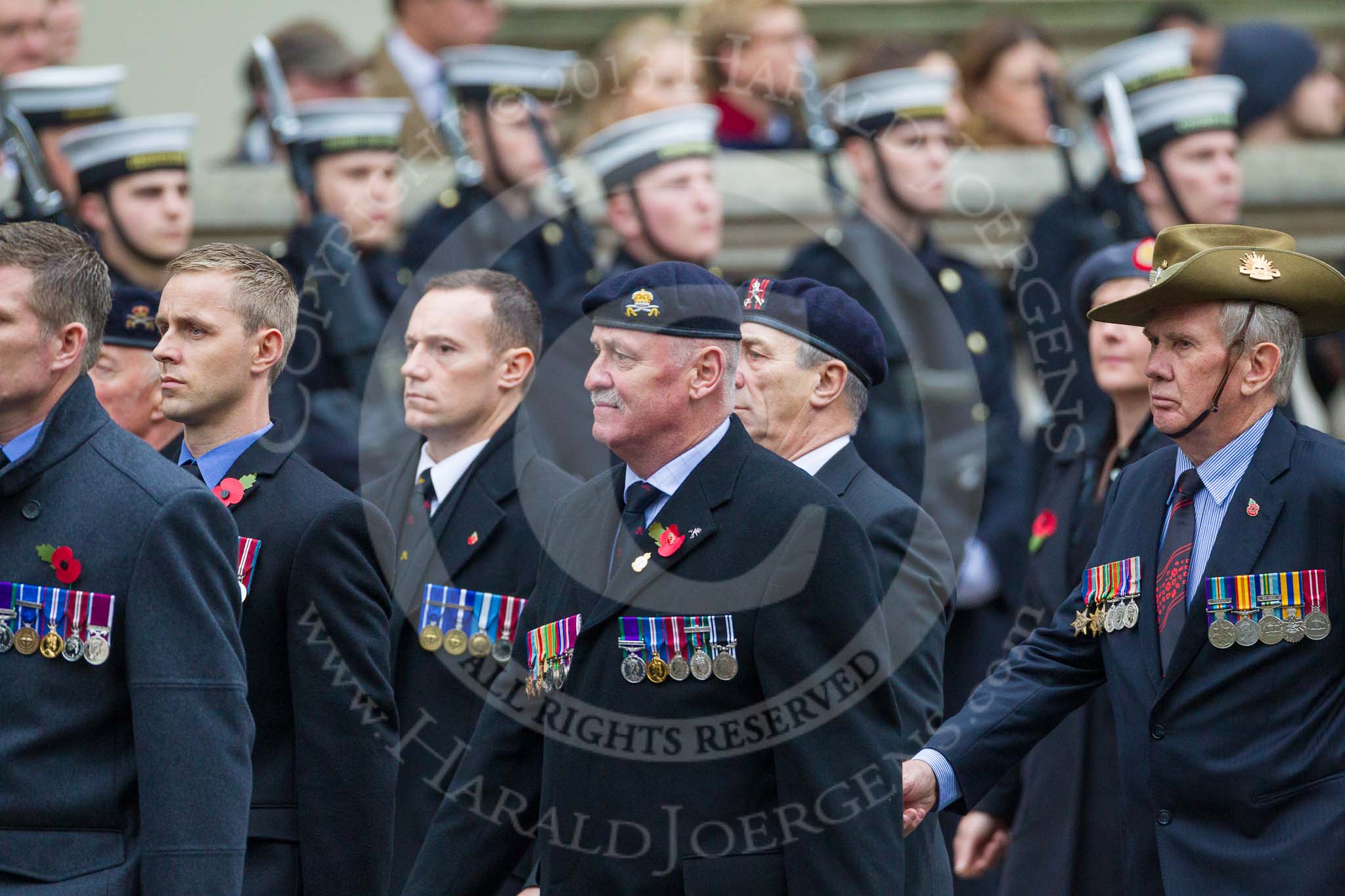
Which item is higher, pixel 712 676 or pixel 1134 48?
pixel 1134 48

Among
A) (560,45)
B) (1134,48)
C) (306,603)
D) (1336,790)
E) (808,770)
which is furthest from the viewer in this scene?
(560,45)

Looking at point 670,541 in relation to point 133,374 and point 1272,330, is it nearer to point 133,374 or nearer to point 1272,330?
point 1272,330

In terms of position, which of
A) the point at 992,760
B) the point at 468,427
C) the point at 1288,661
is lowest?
the point at 992,760

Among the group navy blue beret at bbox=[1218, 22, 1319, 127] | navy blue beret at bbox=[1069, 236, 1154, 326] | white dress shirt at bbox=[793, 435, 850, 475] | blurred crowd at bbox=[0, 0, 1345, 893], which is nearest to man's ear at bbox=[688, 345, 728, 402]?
white dress shirt at bbox=[793, 435, 850, 475]

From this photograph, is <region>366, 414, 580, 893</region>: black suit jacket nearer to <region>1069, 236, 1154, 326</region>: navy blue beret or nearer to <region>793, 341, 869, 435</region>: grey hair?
<region>793, 341, 869, 435</region>: grey hair

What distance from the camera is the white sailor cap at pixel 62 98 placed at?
8.16m

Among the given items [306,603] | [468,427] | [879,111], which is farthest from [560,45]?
[306,603]

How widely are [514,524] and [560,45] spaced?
661cm

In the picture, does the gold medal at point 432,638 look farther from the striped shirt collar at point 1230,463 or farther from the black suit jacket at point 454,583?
the striped shirt collar at point 1230,463

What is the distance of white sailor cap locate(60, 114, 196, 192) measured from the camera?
25.5 ft

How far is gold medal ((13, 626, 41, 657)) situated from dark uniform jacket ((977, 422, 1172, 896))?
2.84 meters

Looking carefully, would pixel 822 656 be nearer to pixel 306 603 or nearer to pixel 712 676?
pixel 712 676

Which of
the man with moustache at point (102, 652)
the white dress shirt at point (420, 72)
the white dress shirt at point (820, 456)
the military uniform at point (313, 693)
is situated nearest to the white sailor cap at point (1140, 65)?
the white dress shirt at point (420, 72)

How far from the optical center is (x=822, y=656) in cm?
405
